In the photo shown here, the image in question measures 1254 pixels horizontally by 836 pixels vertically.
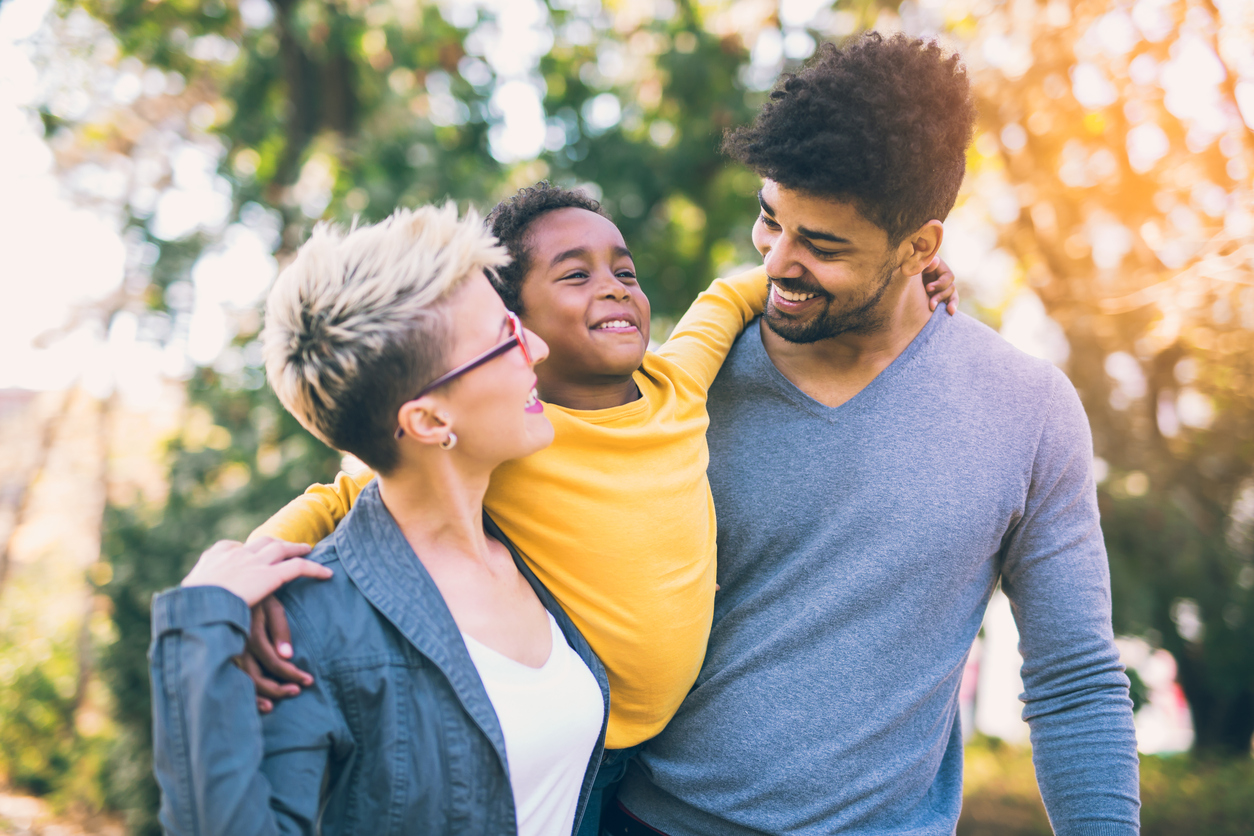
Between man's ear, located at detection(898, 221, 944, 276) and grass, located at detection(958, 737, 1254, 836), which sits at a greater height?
man's ear, located at detection(898, 221, 944, 276)

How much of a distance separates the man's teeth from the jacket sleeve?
1.22 m

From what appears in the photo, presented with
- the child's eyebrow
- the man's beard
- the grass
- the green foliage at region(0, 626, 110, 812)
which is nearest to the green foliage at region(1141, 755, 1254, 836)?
the grass

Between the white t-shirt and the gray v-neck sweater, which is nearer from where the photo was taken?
the white t-shirt

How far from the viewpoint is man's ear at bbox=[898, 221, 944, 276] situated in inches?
70.8

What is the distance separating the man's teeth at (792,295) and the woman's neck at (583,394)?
0.39 m

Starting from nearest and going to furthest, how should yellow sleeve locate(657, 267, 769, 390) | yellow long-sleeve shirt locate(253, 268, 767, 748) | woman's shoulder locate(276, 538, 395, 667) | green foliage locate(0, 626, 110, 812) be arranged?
woman's shoulder locate(276, 538, 395, 667) < yellow long-sleeve shirt locate(253, 268, 767, 748) < yellow sleeve locate(657, 267, 769, 390) < green foliage locate(0, 626, 110, 812)

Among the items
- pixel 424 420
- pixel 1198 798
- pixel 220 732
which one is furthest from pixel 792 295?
pixel 1198 798

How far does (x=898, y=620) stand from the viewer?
1.62 metres

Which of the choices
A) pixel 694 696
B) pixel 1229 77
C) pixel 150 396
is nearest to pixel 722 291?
pixel 694 696

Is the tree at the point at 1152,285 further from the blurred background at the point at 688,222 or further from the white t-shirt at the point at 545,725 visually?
the white t-shirt at the point at 545,725

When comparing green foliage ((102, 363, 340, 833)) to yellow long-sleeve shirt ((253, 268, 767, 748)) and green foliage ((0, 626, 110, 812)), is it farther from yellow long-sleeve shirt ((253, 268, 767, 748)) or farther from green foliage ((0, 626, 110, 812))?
yellow long-sleeve shirt ((253, 268, 767, 748))

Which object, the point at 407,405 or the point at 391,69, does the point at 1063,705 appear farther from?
the point at 391,69

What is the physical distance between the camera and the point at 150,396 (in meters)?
9.39

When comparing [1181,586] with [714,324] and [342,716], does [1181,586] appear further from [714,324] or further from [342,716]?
[342,716]
